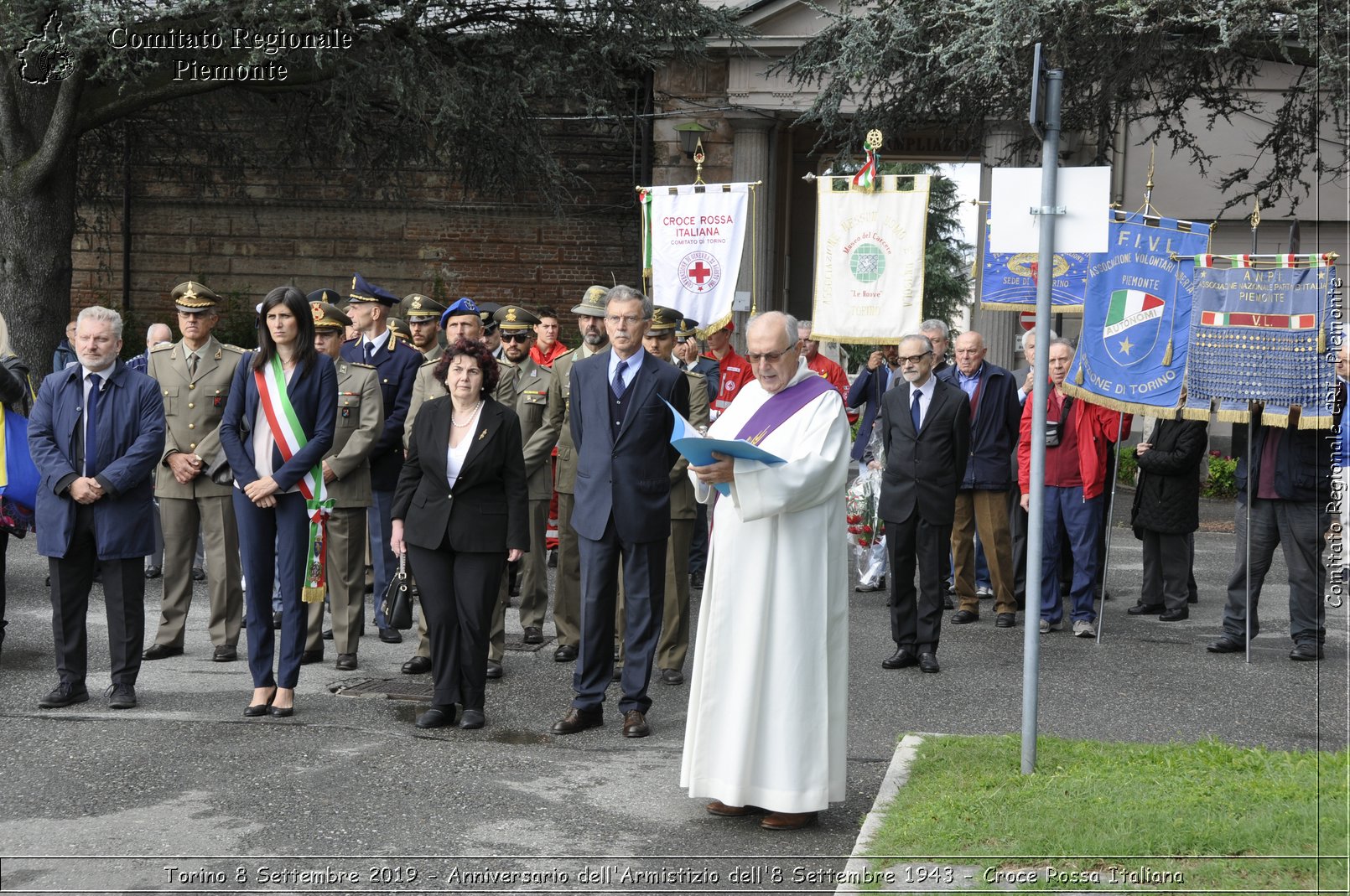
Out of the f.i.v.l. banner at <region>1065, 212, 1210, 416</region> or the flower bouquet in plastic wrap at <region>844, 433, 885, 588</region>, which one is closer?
the f.i.v.l. banner at <region>1065, 212, 1210, 416</region>

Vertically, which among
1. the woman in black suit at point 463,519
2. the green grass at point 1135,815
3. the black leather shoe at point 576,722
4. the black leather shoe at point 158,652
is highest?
the woman in black suit at point 463,519

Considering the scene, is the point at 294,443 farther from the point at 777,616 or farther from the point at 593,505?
the point at 777,616

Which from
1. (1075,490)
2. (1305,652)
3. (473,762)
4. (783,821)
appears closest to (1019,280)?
(1075,490)

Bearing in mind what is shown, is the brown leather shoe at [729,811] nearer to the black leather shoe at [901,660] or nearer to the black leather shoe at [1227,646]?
the black leather shoe at [901,660]

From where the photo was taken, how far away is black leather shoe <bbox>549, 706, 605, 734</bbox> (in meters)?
7.15

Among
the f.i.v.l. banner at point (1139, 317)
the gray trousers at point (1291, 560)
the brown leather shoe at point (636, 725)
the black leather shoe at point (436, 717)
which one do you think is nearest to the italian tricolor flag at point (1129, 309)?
the f.i.v.l. banner at point (1139, 317)

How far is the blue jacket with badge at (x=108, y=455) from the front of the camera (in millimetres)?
7422

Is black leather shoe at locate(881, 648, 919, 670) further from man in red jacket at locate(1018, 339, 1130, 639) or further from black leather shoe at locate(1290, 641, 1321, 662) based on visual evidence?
black leather shoe at locate(1290, 641, 1321, 662)

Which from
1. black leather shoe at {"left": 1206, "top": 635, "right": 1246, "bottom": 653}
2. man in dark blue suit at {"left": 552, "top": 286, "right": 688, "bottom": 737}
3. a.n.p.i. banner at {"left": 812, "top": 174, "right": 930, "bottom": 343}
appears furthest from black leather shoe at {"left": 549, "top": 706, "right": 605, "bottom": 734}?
a.n.p.i. banner at {"left": 812, "top": 174, "right": 930, "bottom": 343}

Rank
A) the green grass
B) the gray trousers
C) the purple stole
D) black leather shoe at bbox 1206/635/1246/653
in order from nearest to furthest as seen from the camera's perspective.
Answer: the green grass < the purple stole < the gray trousers < black leather shoe at bbox 1206/635/1246/653

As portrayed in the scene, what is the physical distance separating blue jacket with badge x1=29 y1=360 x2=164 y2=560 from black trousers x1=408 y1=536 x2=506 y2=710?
1.49 metres

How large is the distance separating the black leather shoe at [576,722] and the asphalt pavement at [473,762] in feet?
0.26

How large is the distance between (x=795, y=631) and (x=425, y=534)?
2.25 m

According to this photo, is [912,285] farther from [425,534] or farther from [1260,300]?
[425,534]
